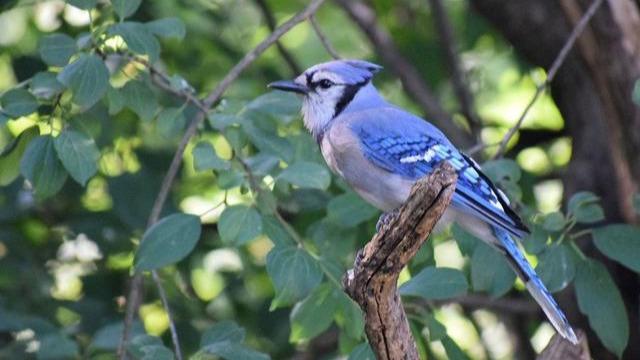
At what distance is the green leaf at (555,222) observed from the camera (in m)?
3.32

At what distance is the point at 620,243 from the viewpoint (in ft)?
11.1

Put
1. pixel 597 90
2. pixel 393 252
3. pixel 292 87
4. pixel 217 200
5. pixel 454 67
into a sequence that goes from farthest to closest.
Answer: pixel 454 67 < pixel 217 200 < pixel 597 90 < pixel 292 87 < pixel 393 252

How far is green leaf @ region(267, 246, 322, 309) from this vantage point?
3121 millimetres

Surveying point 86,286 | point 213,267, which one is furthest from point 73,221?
point 213,267

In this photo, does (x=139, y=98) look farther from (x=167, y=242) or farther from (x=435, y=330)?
(x=435, y=330)

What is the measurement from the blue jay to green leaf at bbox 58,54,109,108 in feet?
1.90

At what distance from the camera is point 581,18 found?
12.9 feet

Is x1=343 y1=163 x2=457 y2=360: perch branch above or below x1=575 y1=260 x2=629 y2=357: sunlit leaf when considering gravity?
above

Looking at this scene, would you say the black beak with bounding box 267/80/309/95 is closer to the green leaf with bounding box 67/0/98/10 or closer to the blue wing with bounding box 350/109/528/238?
the blue wing with bounding box 350/109/528/238

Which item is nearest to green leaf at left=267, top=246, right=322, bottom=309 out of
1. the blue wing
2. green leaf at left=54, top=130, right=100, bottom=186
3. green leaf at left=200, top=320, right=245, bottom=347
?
green leaf at left=200, top=320, right=245, bottom=347

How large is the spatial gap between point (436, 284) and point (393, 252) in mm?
597

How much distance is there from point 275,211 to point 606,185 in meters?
1.26

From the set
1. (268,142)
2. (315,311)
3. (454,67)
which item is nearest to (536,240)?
(315,311)

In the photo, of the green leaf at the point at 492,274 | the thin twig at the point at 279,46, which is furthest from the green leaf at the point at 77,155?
the thin twig at the point at 279,46
